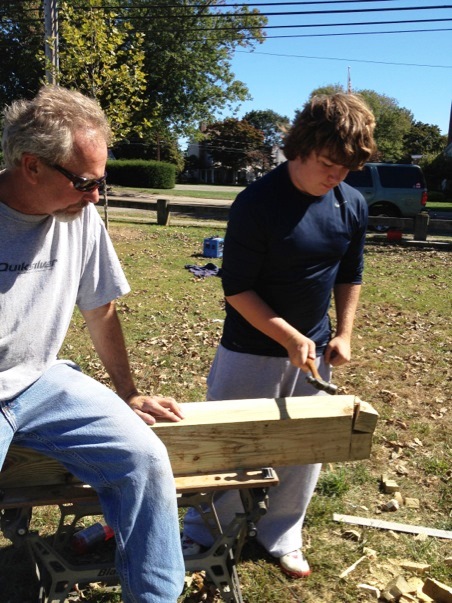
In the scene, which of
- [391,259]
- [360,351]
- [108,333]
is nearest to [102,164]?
[108,333]

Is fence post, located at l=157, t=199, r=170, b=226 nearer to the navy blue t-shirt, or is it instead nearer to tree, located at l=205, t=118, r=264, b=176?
the navy blue t-shirt

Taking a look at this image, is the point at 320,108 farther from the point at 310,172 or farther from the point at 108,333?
the point at 108,333

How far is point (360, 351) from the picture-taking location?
6.42 metres

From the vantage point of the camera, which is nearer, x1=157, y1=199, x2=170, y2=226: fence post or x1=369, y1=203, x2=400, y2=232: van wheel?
x1=157, y1=199, x2=170, y2=226: fence post

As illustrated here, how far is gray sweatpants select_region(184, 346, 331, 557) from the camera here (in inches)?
109

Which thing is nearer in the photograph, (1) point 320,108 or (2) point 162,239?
(1) point 320,108

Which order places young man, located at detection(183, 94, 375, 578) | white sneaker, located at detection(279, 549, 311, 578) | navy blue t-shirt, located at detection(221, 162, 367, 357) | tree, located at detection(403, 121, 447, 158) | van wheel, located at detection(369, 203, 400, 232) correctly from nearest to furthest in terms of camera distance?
1. young man, located at detection(183, 94, 375, 578)
2. navy blue t-shirt, located at detection(221, 162, 367, 357)
3. white sneaker, located at detection(279, 549, 311, 578)
4. van wheel, located at detection(369, 203, 400, 232)
5. tree, located at detection(403, 121, 447, 158)

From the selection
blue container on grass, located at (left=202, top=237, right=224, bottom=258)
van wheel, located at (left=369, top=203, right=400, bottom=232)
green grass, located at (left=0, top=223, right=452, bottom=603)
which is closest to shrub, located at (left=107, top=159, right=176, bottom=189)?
van wheel, located at (left=369, top=203, right=400, bottom=232)

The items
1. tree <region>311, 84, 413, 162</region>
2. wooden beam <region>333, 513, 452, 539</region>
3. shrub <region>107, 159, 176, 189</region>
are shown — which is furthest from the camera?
tree <region>311, 84, 413, 162</region>

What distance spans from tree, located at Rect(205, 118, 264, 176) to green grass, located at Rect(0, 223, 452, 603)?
5340cm

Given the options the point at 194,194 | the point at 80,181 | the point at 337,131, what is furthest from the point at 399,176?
the point at 194,194

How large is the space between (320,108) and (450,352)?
4761mm

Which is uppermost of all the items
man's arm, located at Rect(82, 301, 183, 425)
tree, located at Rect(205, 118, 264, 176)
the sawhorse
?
tree, located at Rect(205, 118, 264, 176)

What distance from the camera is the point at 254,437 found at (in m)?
2.40
